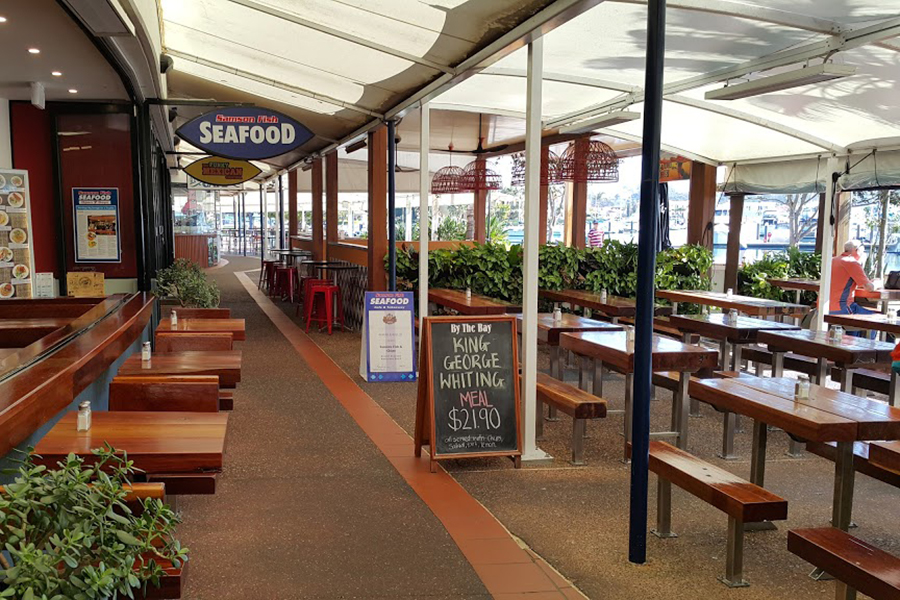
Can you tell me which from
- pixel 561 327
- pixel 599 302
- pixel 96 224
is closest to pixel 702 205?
pixel 599 302

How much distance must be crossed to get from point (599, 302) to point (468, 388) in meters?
4.21

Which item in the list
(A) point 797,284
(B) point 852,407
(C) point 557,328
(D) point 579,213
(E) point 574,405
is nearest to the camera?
(B) point 852,407

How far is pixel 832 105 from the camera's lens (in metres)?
7.72

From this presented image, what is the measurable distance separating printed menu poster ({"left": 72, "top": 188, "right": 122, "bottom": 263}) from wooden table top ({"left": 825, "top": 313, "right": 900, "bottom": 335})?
7.59m

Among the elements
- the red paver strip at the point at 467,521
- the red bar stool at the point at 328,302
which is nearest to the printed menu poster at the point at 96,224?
the red paver strip at the point at 467,521

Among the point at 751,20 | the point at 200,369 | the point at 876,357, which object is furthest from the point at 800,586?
the point at 751,20

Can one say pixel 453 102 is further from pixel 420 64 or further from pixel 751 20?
pixel 751 20

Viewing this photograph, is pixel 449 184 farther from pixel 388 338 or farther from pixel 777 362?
pixel 777 362

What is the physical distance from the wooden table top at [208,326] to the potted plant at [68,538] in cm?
391

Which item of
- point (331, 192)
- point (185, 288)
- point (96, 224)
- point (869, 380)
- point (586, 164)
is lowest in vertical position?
point (869, 380)

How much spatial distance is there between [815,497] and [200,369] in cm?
381

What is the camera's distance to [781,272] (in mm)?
11891

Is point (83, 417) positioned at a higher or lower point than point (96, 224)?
lower

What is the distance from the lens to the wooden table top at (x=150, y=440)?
2.79 meters
